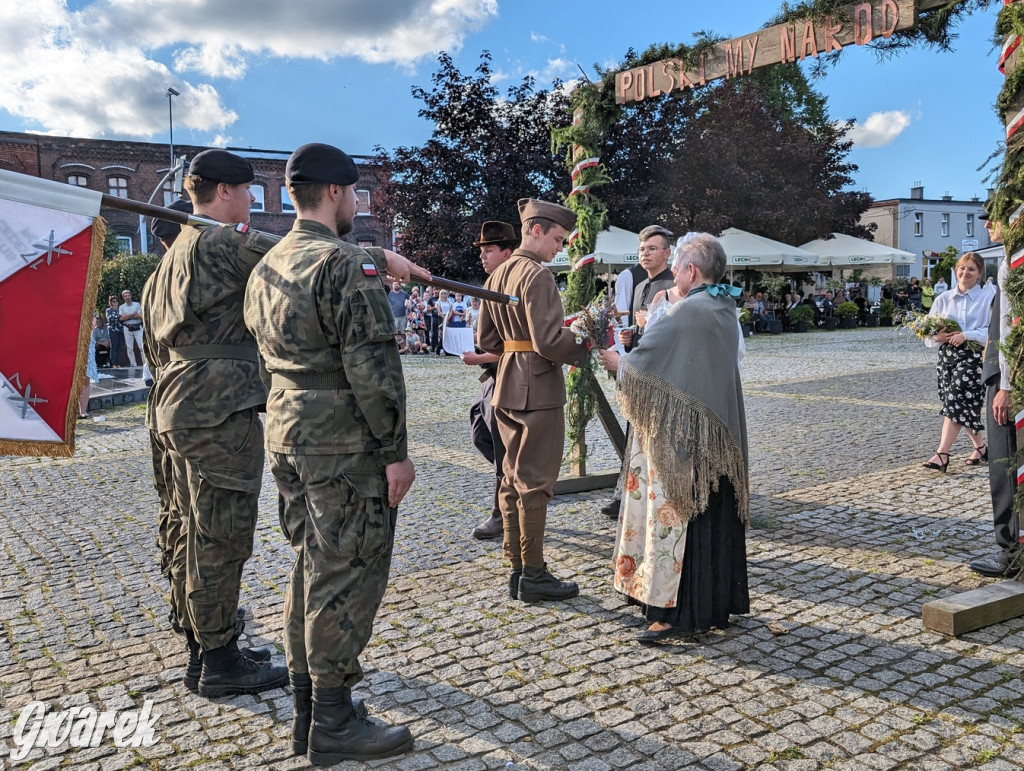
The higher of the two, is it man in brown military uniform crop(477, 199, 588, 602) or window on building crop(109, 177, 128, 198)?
window on building crop(109, 177, 128, 198)

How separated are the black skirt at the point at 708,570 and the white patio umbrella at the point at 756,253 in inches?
858

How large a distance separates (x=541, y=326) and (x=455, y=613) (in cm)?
163

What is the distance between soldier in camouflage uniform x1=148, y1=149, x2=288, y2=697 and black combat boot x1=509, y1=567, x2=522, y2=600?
1.43 m

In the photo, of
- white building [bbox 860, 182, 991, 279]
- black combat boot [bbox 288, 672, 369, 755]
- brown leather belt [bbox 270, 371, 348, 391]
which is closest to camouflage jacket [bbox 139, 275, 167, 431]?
brown leather belt [bbox 270, 371, 348, 391]

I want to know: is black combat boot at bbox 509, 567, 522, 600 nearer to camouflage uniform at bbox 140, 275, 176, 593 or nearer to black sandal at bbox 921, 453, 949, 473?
camouflage uniform at bbox 140, 275, 176, 593

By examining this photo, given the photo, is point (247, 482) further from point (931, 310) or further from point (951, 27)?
point (931, 310)

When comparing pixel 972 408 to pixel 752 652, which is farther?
pixel 972 408

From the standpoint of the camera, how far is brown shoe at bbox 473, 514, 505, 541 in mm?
5945

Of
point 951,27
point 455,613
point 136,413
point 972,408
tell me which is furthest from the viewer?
point 136,413

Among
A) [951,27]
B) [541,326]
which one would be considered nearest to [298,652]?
[541,326]

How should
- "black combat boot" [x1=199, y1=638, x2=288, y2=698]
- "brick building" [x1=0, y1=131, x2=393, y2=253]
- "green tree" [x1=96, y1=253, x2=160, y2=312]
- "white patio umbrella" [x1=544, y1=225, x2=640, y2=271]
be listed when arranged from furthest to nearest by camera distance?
"brick building" [x1=0, y1=131, x2=393, y2=253]
"green tree" [x1=96, y1=253, x2=160, y2=312]
"white patio umbrella" [x1=544, y1=225, x2=640, y2=271]
"black combat boot" [x1=199, y1=638, x2=288, y2=698]

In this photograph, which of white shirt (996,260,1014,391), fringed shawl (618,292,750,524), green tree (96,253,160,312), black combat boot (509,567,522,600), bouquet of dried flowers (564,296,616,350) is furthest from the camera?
green tree (96,253,160,312)

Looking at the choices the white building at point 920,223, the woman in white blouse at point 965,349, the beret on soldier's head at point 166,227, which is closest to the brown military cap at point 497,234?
the beret on soldier's head at point 166,227

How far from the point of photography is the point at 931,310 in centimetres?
786
